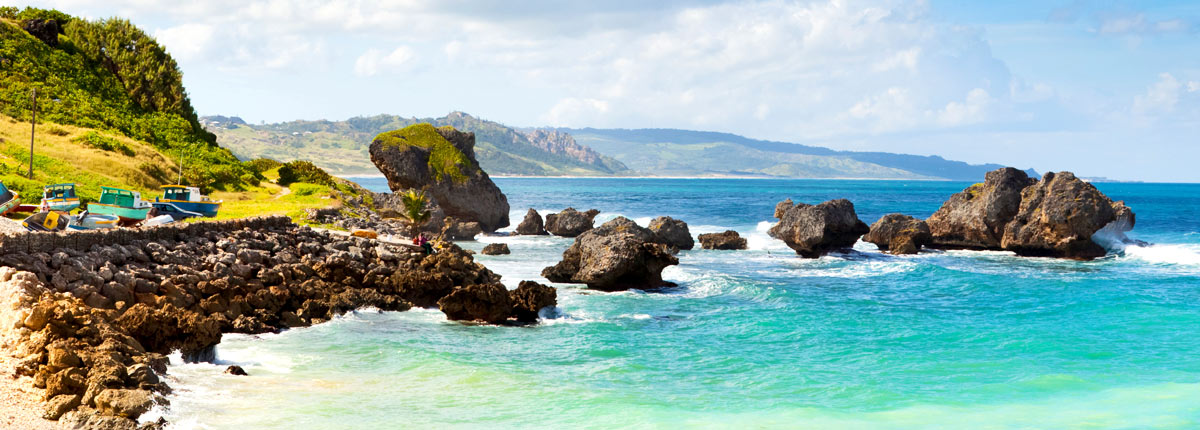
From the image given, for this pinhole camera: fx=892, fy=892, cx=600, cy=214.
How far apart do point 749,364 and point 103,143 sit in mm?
46506

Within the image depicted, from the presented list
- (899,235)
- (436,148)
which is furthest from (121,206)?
(899,235)

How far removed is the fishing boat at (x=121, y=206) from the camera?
109 feet

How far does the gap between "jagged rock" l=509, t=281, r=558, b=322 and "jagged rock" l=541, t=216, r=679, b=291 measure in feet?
Answer: 17.6

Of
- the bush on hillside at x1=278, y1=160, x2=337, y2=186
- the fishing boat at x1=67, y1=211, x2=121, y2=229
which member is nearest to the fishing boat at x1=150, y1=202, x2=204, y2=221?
the fishing boat at x1=67, y1=211, x2=121, y2=229

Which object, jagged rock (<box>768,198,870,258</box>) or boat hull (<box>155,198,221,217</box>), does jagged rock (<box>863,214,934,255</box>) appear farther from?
boat hull (<box>155,198,221,217</box>)

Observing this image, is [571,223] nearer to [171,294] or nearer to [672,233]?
[672,233]

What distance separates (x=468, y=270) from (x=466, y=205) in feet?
102

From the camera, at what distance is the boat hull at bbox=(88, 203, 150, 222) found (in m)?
33.3

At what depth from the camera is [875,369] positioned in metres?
23.1

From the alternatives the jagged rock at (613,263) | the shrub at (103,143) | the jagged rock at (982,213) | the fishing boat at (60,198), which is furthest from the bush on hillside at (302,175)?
the jagged rock at (982,213)

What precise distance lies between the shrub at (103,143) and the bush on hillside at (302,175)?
12.1 meters

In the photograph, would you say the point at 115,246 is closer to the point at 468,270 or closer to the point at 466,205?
the point at 468,270

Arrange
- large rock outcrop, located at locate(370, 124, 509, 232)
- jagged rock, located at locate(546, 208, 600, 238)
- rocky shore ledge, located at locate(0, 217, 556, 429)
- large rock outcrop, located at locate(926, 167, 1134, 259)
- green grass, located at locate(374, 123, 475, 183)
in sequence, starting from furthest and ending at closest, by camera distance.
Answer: green grass, located at locate(374, 123, 475, 183)
large rock outcrop, located at locate(370, 124, 509, 232)
jagged rock, located at locate(546, 208, 600, 238)
large rock outcrop, located at locate(926, 167, 1134, 259)
rocky shore ledge, located at locate(0, 217, 556, 429)

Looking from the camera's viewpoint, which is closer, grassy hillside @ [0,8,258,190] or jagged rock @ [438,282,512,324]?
jagged rock @ [438,282,512,324]
